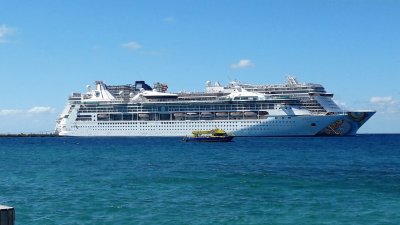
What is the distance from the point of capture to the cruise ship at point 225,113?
110938 mm

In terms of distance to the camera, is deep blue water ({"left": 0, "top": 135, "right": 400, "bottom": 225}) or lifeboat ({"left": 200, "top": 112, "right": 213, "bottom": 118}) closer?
deep blue water ({"left": 0, "top": 135, "right": 400, "bottom": 225})

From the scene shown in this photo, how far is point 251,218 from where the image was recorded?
20.6m

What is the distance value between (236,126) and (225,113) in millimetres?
3191

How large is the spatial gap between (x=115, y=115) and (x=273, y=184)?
95.6m

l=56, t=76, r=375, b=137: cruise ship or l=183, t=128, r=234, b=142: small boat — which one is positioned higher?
l=56, t=76, r=375, b=137: cruise ship

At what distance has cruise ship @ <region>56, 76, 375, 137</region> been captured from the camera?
11094cm

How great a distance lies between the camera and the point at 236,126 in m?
113

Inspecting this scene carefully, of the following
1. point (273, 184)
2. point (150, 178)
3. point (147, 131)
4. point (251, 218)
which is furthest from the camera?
point (147, 131)

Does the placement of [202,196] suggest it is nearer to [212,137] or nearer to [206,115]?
[212,137]

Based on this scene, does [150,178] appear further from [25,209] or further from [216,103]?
A: [216,103]

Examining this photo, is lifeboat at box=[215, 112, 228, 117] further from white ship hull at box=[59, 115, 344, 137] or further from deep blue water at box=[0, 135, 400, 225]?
deep blue water at box=[0, 135, 400, 225]

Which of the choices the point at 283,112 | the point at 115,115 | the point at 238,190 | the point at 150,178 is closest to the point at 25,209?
the point at 238,190

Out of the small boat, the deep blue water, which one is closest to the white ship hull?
the small boat

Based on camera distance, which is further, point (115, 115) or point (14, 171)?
point (115, 115)
